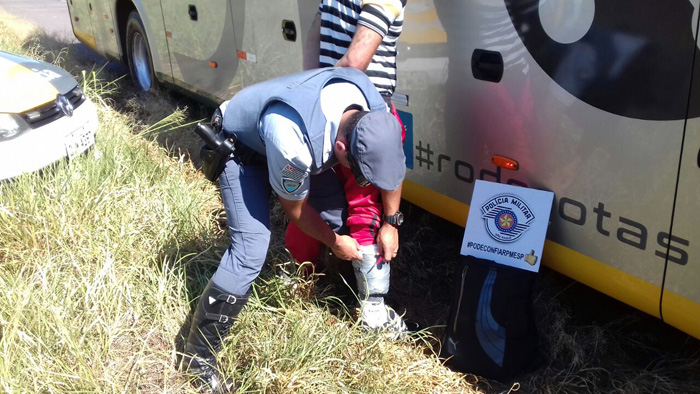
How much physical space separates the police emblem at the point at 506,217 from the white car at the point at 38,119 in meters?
2.60

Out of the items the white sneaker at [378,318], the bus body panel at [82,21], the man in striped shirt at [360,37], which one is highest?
the man in striped shirt at [360,37]

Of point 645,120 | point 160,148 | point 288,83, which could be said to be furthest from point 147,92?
point 645,120

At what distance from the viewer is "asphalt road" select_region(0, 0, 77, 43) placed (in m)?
10.2

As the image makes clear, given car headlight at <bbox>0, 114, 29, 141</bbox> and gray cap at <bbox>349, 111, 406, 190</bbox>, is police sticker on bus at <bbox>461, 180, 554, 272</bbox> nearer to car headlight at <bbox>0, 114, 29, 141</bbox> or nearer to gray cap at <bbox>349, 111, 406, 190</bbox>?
gray cap at <bbox>349, 111, 406, 190</bbox>

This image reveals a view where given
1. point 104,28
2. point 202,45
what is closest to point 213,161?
point 202,45

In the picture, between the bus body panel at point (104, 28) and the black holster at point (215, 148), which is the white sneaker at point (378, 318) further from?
the bus body panel at point (104, 28)

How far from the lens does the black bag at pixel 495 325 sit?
2.71m

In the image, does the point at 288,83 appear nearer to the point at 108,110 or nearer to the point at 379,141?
the point at 379,141

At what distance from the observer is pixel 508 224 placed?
9.15 ft

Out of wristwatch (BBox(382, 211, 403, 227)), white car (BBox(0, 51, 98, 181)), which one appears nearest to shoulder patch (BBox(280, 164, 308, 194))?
wristwatch (BBox(382, 211, 403, 227))

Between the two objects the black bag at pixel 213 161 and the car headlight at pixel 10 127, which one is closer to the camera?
the black bag at pixel 213 161

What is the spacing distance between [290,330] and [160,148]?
2.64 meters

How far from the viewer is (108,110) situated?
5449 mm

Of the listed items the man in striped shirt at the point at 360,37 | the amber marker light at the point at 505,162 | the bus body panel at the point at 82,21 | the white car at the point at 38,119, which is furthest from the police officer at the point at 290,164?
the bus body panel at the point at 82,21
